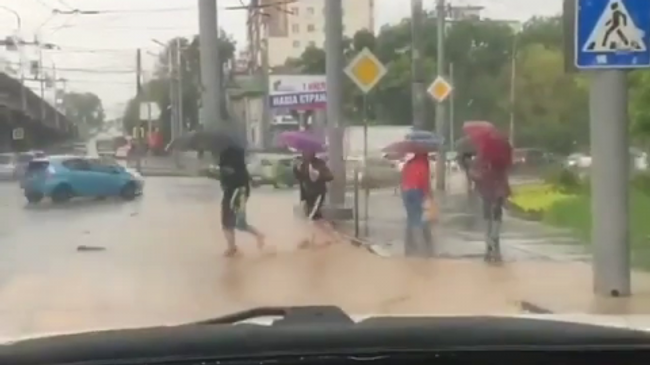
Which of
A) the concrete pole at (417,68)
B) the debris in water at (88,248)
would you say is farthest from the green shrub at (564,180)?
the debris in water at (88,248)

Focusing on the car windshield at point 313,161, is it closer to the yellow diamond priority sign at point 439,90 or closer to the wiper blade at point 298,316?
the yellow diamond priority sign at point 439,90

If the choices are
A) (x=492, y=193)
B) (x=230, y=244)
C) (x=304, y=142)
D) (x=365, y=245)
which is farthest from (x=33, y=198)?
(x=492, y=193)

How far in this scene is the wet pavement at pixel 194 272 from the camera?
7496 mm

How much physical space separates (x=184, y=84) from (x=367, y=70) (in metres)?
2.19

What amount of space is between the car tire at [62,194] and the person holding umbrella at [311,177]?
4.75 feet

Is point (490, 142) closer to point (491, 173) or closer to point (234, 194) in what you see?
point (491, 173)

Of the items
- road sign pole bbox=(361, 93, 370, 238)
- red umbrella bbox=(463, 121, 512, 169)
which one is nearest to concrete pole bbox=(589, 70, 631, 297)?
red umbrella bbox=(463, 121, 512, 169)

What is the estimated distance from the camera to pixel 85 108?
22.4 feet

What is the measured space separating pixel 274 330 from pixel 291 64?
17.1 feet

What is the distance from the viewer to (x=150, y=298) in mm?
7477

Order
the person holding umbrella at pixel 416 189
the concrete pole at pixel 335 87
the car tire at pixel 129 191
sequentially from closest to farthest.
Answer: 1. the car tire at pixel 129 191
2. the concrete pole at pixel 335 87
3. the person holding umbrella at pixel 416 189

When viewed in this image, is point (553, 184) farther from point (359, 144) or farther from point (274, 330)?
point (274, 330)

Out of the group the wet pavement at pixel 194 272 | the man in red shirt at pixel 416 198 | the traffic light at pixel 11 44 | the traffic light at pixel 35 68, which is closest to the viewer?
the traffic light at pixel 11 44

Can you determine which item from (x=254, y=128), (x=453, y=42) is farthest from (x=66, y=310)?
(x=453, y=42)
